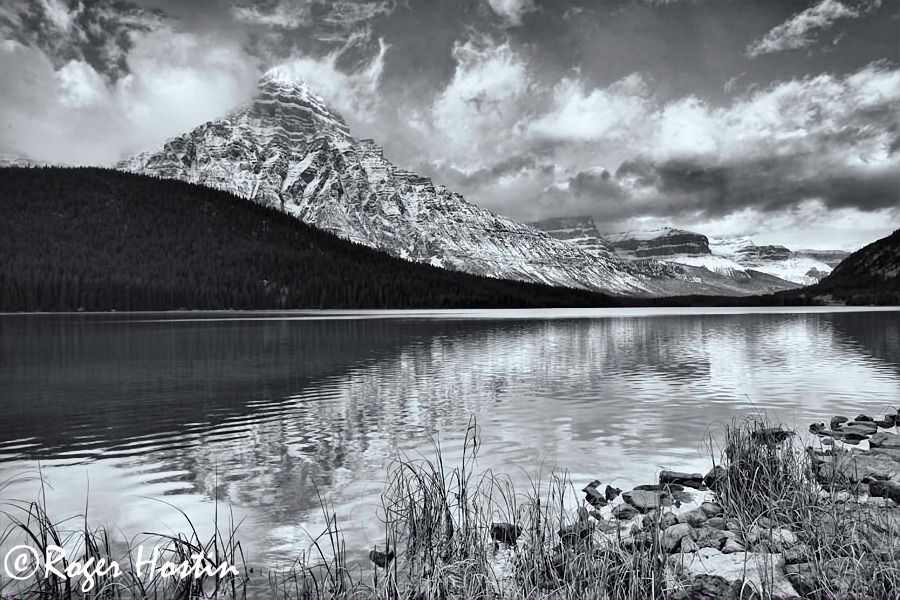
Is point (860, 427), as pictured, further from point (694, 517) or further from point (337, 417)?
point (337, 417)

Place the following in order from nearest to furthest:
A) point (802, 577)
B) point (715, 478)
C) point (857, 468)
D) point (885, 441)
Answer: point (802, 577) < point (715, 478) < point (857, 468) < point (885, 441)

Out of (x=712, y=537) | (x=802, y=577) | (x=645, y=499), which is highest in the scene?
(x=802, y=577)

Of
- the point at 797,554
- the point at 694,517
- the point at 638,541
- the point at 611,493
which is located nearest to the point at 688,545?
the point at 638,541

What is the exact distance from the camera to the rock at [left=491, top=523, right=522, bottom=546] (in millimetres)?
10540

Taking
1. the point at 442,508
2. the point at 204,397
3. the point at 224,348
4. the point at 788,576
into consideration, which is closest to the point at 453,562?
the point at 442,508

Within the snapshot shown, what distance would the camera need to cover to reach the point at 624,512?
38.4ft

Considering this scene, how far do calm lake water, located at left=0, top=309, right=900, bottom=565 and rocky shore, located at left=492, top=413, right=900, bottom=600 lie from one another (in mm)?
2262

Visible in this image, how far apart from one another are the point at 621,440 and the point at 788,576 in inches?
454

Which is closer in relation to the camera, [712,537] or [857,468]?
[712,537]

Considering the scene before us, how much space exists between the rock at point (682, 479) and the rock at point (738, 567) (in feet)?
14.9

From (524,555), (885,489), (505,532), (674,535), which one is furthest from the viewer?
(885,489)

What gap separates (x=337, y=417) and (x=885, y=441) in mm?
17637

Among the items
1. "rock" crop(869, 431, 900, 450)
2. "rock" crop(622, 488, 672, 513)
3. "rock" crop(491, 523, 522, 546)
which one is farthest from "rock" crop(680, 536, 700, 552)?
"rock" crop(869, 431, 900, 450)

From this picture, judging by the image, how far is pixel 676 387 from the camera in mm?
31953
